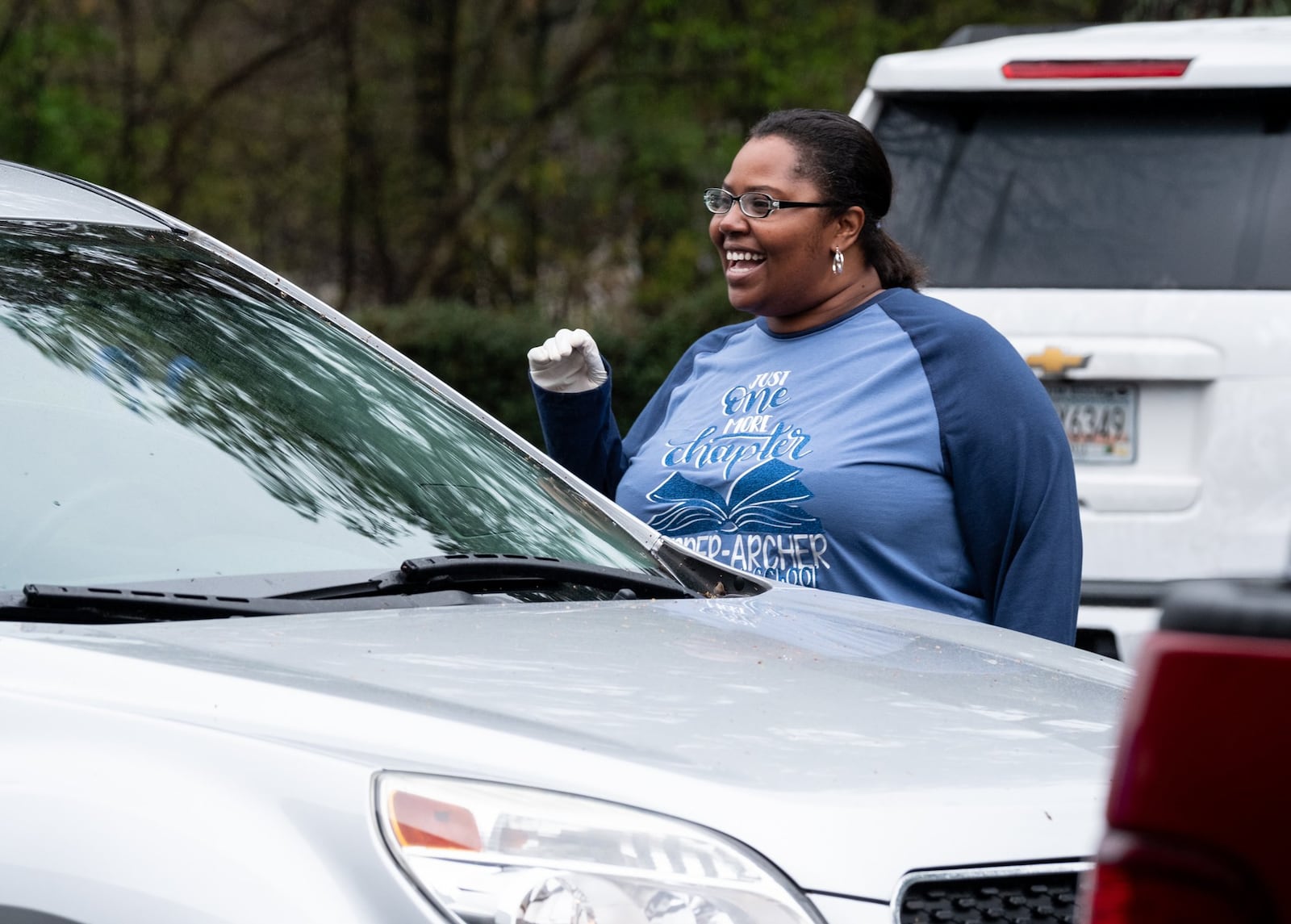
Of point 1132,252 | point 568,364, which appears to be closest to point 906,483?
point 568,364

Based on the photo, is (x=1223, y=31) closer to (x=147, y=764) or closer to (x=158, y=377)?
(x=158, y=377)

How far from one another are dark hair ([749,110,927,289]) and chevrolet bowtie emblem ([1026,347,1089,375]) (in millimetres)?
930

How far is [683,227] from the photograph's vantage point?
52.7 ft

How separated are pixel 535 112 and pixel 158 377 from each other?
1215 centimetres

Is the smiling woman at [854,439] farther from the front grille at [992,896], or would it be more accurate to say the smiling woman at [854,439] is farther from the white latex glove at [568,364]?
the front grille at [992,896]

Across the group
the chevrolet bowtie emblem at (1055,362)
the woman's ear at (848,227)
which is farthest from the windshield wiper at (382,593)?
the chevrolet bowtie emblem at (1055,362)

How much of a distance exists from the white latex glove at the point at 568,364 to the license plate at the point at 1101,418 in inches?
52.4

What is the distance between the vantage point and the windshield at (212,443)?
2.50 meters

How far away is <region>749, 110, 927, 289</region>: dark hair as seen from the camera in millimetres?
3812

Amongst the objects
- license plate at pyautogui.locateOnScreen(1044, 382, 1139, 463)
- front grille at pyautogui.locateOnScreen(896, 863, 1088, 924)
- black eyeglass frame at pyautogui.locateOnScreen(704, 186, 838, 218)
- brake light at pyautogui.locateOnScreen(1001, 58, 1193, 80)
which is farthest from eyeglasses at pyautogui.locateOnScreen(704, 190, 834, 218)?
front grille at pyautogui.locateOnScreen(896, 863, 1088, 924)

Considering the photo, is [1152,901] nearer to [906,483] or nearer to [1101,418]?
[906,483]

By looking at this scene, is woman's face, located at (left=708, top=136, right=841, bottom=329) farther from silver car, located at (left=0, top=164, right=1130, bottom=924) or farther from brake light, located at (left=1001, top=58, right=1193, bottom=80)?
brake light, located at (left=1001, top=58, right=1193, bottom=80)

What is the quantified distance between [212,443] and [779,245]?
145 cm

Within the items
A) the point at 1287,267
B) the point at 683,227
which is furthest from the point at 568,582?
the point at 683,227
